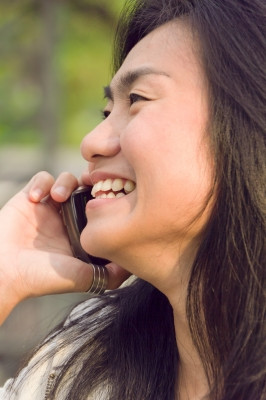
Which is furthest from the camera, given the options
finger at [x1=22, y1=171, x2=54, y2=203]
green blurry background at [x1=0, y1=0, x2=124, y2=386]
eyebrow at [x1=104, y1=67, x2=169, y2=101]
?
green blurry background at [x1=0, y1=0, x2=124, y2=386]

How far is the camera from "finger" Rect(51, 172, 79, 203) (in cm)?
274

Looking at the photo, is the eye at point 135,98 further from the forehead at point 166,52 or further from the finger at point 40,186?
the finger at point 40,186

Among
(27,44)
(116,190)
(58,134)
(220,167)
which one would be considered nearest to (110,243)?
(116,190)


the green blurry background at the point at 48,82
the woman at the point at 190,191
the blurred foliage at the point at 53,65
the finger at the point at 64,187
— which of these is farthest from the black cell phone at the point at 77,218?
the blurred foliage at the point at 53,65

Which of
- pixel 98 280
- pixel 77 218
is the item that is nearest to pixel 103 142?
pixel 77 218

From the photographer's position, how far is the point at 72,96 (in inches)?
223

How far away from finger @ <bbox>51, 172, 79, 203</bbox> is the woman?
34 centimetres

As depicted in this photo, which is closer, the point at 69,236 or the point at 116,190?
the point at 116,190

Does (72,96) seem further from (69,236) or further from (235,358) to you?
(235,358)

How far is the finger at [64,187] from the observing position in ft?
8.99

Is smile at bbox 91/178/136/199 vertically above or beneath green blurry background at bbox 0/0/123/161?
beneath

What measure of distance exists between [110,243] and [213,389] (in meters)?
0.47

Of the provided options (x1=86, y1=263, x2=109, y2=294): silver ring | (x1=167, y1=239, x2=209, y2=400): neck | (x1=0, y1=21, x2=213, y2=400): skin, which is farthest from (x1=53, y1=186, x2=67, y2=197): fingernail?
(x1=167, y1=239, x2=209, y2=400): neck

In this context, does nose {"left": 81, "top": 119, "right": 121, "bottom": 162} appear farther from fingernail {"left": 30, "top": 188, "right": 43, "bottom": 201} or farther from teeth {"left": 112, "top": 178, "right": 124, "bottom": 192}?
fingernail {"left": 30, "top": 188, "right": 43, "bottom": 201}
